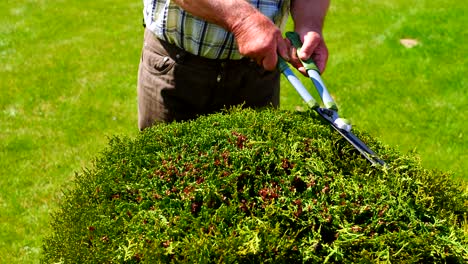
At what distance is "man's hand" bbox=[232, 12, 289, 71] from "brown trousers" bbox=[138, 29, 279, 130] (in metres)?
0.65

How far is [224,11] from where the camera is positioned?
2.61m

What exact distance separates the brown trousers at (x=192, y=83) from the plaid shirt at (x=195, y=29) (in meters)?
0.07

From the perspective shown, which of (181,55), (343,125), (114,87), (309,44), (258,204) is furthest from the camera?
(114,87)

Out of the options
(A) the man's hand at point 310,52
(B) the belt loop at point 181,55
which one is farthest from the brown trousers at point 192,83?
(A) the man's hand at point 310,52

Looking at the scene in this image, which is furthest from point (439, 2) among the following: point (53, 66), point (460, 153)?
point (53, 66)

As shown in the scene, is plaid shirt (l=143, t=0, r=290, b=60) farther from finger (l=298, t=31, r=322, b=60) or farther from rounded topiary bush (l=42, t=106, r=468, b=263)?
rounded topiary bush (l=42, t=106, r=468, b=263)

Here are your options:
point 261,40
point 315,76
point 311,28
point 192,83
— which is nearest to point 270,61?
point 261,40

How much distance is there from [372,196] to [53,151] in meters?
5.43

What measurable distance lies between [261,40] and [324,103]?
1.31 ft

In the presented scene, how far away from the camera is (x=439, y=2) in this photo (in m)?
10.8

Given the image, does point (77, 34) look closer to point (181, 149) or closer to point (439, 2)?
point (439, 2)

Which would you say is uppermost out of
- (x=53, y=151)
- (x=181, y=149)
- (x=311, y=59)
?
(x=311, y=59)

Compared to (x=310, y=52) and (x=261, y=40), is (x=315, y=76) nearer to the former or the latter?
(x=310, y=52)

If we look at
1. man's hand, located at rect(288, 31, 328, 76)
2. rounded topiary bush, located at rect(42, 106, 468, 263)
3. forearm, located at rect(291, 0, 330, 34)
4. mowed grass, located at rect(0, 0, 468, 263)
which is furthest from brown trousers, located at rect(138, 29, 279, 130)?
mowed grass, located at rect(0, 0, 468, 263)
